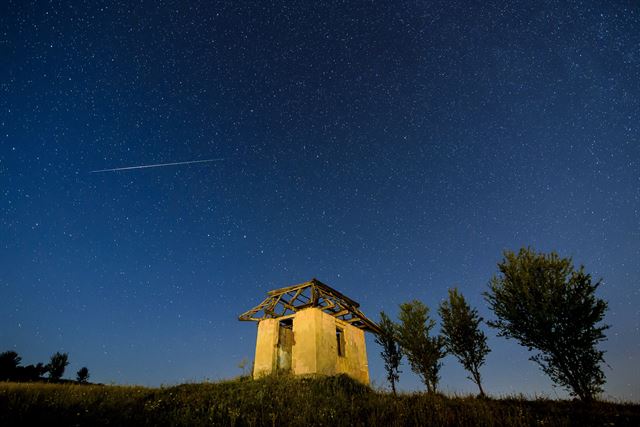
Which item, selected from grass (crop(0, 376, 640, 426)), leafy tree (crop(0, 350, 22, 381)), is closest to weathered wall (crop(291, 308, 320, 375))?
grass (crop(0, 376, 640, 426))

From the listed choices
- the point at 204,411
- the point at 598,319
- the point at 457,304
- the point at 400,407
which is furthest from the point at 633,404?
the point at 204,411

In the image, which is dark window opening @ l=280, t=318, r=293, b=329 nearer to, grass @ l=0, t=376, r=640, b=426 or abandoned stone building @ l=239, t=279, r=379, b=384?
abandoned stone building @ l=239, t=279, r=379, b=384

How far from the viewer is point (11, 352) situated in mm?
23438

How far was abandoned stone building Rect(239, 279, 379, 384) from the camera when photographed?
14656 mm

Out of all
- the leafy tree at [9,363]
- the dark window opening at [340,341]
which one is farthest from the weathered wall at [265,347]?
the leafy tree at [9,363]

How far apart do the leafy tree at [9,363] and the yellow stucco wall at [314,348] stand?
22022 mm

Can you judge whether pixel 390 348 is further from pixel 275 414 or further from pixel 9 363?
pixel 9 363

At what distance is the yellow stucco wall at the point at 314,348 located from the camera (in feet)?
47.2

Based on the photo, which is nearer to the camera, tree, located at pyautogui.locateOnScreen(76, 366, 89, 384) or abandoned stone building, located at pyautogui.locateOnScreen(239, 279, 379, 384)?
abandoned stone building, located at pyautogui.locateOnScreen(239, 279, 379, 384)

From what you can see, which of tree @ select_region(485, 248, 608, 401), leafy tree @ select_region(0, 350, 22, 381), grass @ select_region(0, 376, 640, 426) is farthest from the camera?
leafy tree @ select_region(0, 350, 22, 381)

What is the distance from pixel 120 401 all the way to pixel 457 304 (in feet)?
60.5

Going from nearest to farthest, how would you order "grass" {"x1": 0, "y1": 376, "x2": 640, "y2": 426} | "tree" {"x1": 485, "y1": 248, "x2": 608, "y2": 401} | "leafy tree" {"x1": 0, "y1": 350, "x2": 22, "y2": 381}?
1. "grass" {"x1": 0, "y1": 376, "x2": 640, "y2": 426}
2. "tree" {"x1": 485, "y1": 248, "x2": 608, "y2": 401}
3. "leafy tree" {"x1": 0, "y1": 350, "x2": 22, "y2": 381}

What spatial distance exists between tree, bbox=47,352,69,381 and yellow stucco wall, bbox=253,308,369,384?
86.0 feet

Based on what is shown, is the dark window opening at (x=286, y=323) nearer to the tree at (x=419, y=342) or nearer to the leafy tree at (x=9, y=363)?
the tree at (x=419, y=342)
